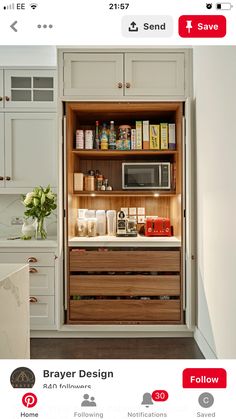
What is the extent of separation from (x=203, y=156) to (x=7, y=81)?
64.3 inches

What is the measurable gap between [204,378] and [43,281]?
6.79 feet

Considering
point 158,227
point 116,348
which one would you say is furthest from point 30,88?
point 116,348

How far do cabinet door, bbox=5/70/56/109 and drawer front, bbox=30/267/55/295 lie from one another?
4.14 feet

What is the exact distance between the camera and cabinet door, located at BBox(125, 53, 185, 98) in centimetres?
249

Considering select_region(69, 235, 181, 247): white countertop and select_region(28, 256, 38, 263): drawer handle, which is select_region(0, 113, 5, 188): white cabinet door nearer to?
select_region(28, 256, 38, 263): drawer handle

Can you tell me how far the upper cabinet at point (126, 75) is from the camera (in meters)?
2.49

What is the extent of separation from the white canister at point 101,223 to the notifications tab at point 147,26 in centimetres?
225

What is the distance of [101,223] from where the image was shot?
2.89m

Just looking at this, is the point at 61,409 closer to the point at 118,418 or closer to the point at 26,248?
the point at 118,418

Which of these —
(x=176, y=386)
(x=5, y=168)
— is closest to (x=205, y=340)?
(x=176, y=386)

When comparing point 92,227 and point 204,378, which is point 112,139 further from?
point 204,378

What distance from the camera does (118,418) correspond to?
0.63 meters

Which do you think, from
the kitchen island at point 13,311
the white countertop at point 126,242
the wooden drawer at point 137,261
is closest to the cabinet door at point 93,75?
the white countertop at point 126,242

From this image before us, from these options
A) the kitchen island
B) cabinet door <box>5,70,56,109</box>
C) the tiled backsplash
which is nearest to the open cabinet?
cabinet door <box>5,70,56,109</box>
